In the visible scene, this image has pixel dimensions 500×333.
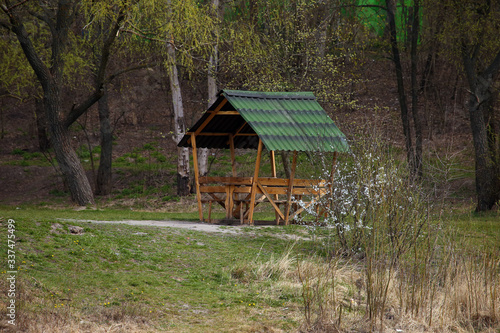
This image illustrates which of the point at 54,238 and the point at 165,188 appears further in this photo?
the point at 165,188

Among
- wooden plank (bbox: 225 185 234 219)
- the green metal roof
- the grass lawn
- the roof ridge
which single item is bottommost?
the grass lawn

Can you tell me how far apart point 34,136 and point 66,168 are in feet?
37.7

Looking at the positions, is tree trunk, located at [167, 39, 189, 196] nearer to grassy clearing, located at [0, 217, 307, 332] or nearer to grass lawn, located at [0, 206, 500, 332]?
grass lawn, located at [0, 206, 500, 332]

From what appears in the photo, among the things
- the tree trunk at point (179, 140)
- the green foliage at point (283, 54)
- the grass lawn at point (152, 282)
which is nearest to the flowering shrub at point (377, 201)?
the grass lawn at point (152, 282)

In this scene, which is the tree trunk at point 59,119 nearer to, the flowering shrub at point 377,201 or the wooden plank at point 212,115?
the wooden plank at point 212,115

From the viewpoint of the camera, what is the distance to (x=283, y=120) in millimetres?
12812

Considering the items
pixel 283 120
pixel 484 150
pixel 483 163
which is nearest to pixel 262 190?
pixel 283 120

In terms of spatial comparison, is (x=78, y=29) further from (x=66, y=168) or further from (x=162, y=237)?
(x=162, y=237)

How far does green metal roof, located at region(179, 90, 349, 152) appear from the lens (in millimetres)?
12008

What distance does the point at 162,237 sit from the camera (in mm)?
10039

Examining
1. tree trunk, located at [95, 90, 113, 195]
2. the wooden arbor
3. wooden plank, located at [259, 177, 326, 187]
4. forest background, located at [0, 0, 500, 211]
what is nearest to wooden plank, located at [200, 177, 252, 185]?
the wooden arbor

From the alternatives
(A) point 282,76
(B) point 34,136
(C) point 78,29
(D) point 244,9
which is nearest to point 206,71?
(A) point 282,76

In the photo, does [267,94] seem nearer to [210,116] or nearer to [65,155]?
[210,116]

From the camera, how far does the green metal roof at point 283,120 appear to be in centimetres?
1201
